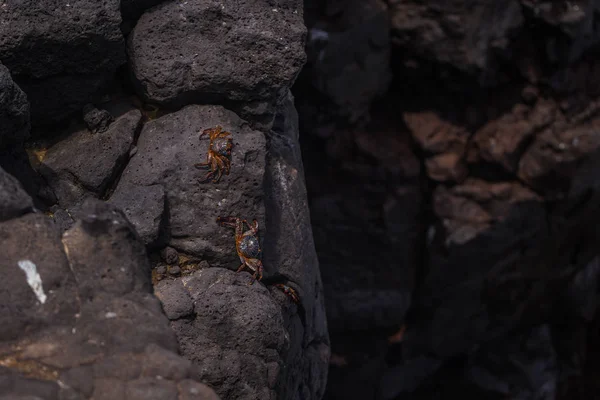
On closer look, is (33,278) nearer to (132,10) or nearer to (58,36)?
(58,36)

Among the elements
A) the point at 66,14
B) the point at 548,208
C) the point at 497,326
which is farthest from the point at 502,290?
the point at 66,14

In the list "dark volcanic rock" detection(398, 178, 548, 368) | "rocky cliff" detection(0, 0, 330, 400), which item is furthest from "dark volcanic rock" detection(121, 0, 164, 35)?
"dark volcanic rock" detection(398, 178, 548, 368)

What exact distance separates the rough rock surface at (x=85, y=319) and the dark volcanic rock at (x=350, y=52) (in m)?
3.26

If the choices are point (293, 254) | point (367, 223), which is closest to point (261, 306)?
point (293, 254)

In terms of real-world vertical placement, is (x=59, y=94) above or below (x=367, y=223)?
above

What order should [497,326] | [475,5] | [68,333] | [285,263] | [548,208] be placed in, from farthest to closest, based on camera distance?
1. [497,326]
2. [548,208]
3. [475,5]
4. [285,263]
5. [68,333]

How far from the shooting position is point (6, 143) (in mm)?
2355

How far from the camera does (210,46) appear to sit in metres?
2.59

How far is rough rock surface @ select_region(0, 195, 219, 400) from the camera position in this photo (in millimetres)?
1659

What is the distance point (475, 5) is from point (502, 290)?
232 cm

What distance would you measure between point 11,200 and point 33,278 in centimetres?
21

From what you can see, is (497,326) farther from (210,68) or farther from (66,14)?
(66,14)

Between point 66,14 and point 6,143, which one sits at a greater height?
point 66,14

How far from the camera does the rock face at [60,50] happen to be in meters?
2.35
